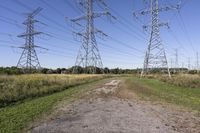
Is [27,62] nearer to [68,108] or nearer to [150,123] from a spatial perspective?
[68,108]

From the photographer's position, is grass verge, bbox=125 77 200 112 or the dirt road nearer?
the dirt road

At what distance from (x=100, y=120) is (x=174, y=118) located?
2985 millimetres

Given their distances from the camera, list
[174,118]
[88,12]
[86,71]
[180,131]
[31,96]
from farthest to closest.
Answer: [86,71] < [88,12] < [31,96] < [174,118] < [180,131]

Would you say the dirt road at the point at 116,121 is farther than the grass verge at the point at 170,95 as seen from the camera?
No

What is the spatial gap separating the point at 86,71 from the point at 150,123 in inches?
1885

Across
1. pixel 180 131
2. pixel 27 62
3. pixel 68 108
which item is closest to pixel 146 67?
pixel 27 62

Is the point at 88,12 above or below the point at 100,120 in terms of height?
above

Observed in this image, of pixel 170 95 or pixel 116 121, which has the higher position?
pixel 170 95

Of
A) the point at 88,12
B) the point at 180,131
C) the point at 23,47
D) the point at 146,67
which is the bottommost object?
the point at 180,131

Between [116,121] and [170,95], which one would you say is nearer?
[116,121]

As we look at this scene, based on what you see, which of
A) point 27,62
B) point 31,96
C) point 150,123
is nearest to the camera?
point 150,123

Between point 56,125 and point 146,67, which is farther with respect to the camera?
point 146,67

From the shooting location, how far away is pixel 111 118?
10516 mm

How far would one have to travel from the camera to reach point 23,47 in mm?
47250
